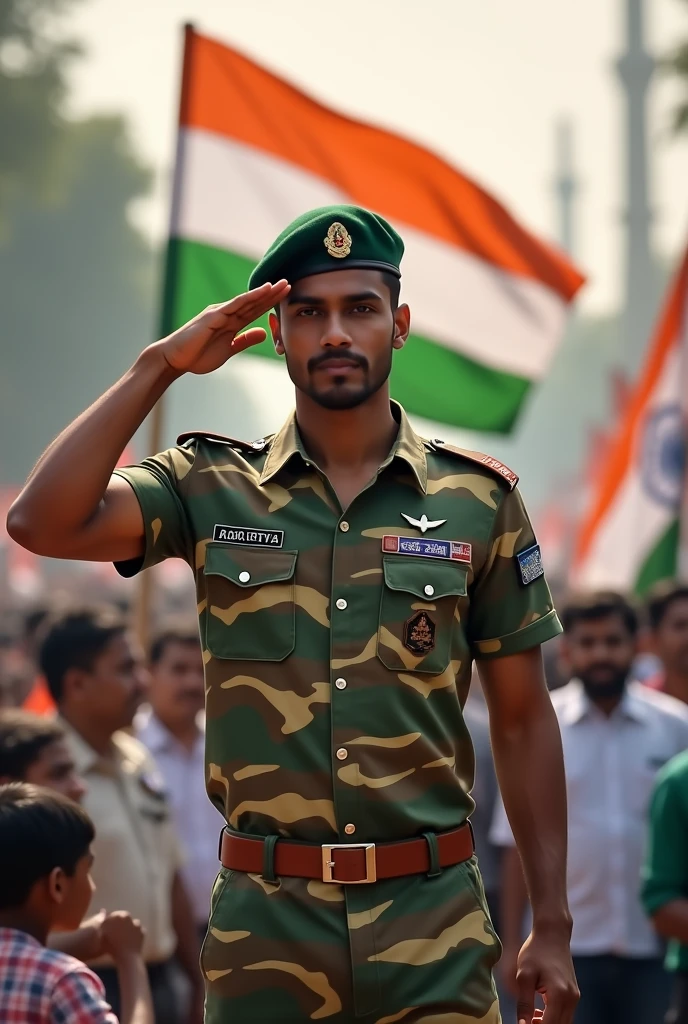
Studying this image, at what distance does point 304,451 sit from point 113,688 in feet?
9.52

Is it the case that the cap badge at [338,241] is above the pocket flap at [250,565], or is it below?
above

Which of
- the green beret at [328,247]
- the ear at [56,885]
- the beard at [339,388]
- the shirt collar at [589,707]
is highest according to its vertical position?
the green beret at [328,247]

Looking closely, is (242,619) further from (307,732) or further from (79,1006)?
(79,1006)

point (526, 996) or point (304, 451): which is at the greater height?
point (304, 451)

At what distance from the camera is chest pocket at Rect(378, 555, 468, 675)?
3.37m

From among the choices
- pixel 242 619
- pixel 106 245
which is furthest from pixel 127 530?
pixel 106 245

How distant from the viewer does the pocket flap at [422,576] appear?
11.2 feet

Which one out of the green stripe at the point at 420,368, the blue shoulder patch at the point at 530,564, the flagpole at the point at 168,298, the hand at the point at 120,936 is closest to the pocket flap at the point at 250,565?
the blue shoulder patch at the point at 530,564

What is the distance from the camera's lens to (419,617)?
3404mm

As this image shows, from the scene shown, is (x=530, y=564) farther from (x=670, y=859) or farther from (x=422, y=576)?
(x=670, y=859)

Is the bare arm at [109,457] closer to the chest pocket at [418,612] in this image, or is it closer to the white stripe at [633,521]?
the chest pocket at [418,612]

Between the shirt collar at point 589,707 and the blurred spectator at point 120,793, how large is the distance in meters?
1.80

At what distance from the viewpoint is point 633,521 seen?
10125 mm

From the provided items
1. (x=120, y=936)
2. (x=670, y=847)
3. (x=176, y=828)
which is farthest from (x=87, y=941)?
(x=176, y=828)
